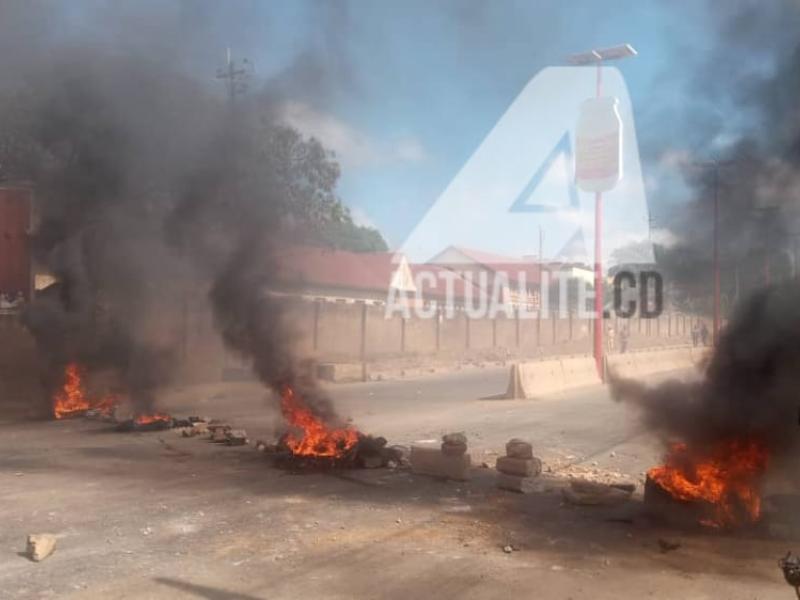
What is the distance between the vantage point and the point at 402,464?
8859 millimetres

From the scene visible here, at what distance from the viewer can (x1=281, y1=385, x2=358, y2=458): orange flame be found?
885 centimetres

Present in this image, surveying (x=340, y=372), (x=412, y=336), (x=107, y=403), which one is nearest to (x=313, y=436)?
(x=107, y=403)

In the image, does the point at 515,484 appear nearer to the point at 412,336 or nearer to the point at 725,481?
the point at 725,481

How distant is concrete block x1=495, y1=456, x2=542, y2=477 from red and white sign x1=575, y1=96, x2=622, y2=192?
41.2 ft

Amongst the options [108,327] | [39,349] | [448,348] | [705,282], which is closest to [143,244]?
[108,327]

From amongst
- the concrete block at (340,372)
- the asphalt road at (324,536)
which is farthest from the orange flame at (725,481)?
the concrete block at (340,372)

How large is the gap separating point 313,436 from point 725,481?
16.6 ft

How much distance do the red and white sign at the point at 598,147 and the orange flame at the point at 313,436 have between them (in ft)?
40.2

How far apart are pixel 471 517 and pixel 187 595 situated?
9.34 feet

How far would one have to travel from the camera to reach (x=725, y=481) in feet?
20.0

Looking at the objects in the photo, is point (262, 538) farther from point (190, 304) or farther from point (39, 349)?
point (190, 304)

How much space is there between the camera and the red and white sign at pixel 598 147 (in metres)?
18.7

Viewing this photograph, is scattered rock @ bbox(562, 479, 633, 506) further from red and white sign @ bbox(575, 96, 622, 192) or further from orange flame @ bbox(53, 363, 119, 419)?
red and white sign @ bbox(575, 96, 622, 192)

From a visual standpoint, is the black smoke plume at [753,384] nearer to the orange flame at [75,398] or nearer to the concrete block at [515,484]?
the concrete block at [515,484]
